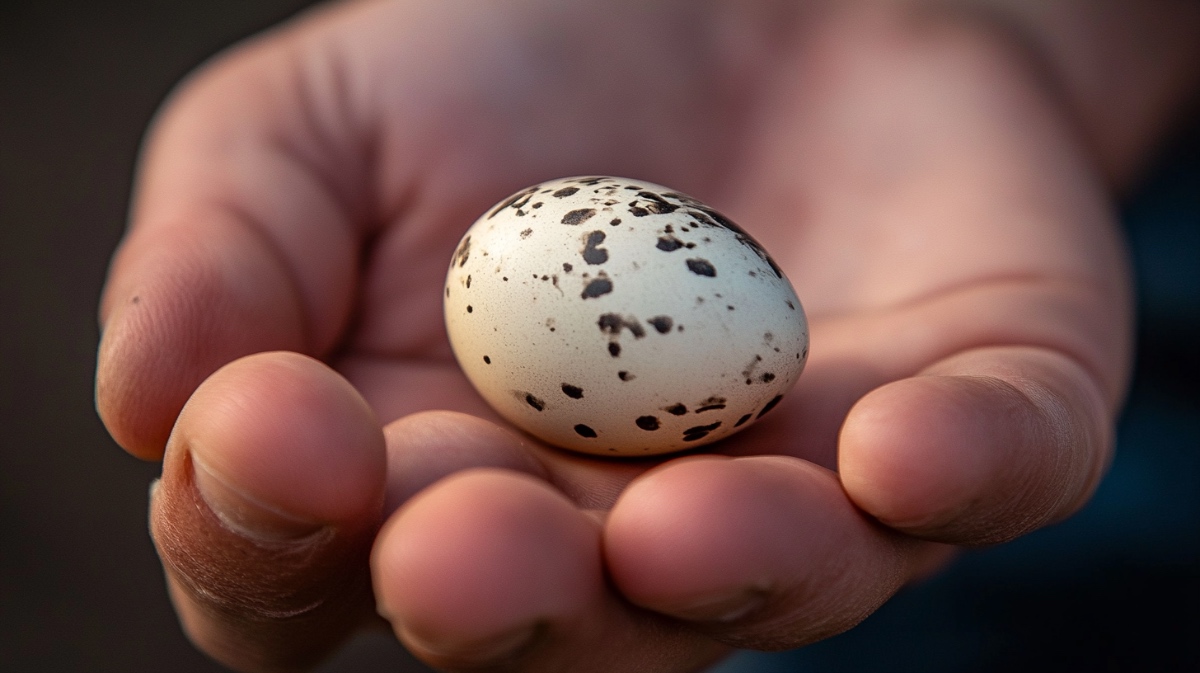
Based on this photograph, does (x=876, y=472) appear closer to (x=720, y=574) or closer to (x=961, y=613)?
(x=720, y=574)

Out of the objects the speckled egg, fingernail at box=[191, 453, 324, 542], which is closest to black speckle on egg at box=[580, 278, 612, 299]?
the speckled egg

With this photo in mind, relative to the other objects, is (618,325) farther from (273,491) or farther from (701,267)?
(273,491)

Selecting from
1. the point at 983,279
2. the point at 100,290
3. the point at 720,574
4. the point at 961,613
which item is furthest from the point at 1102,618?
the point at 100,290

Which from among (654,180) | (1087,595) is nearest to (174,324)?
(654,180)

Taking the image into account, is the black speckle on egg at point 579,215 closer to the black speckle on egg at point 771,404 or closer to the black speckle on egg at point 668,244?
the black speckle on egg at point 668,244

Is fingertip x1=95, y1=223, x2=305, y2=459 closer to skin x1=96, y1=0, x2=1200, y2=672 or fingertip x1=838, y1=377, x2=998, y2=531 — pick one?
skin x1=96, y1=0, x2=1200, y2=672
